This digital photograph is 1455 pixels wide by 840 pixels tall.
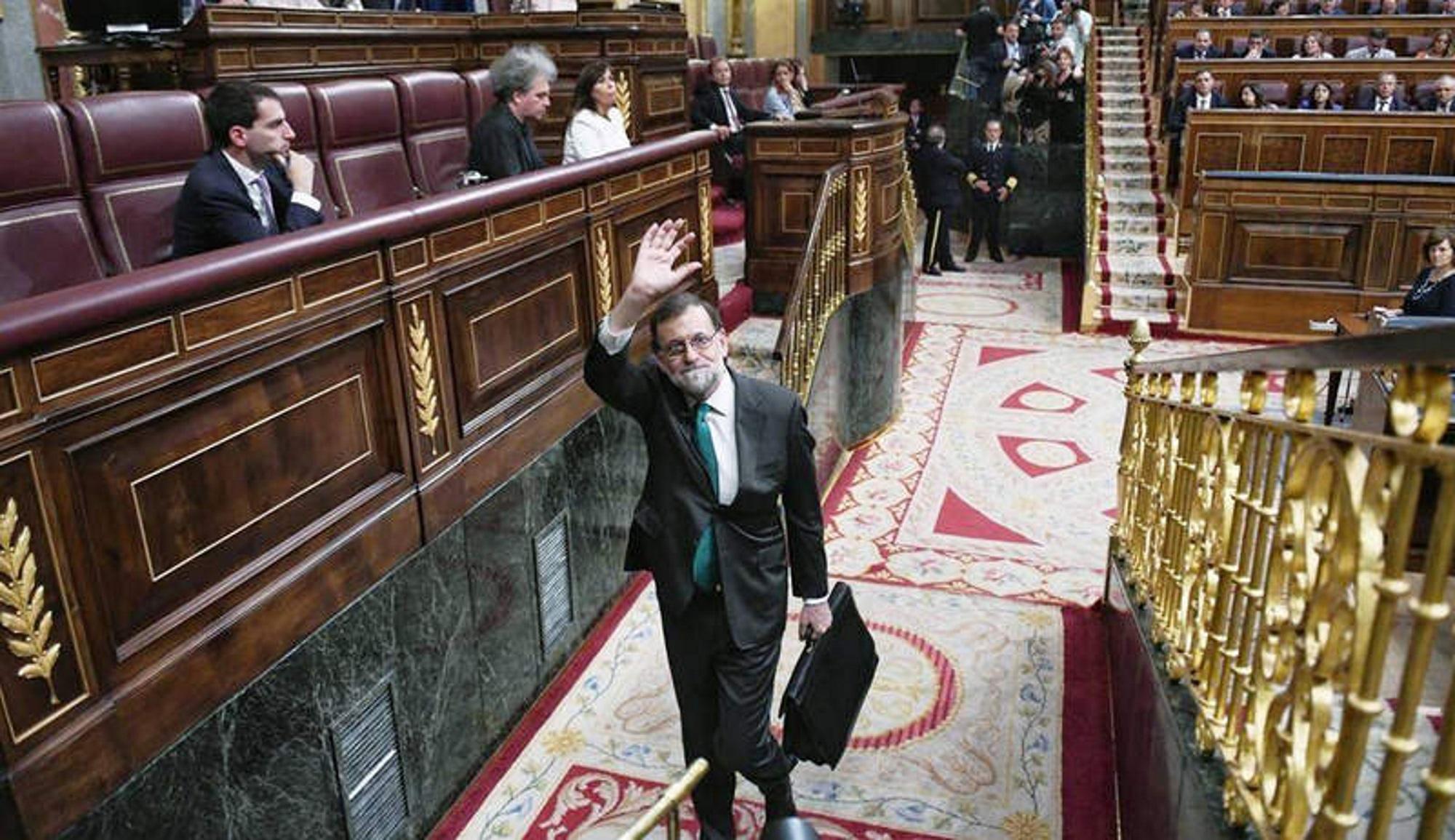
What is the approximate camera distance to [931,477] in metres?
5.92

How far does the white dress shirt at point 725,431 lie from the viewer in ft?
8.18

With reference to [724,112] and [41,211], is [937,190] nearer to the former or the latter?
[724,112]

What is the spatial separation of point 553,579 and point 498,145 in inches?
64.0

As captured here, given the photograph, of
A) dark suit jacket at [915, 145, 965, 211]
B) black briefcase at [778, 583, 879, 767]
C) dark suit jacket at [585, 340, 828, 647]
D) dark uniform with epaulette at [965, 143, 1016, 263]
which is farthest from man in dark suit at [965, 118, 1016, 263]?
dark suit jacket at [585, 340, 828, 647]

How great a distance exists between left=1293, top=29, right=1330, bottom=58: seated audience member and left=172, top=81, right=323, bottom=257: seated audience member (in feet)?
34.6

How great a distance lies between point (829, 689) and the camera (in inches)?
105

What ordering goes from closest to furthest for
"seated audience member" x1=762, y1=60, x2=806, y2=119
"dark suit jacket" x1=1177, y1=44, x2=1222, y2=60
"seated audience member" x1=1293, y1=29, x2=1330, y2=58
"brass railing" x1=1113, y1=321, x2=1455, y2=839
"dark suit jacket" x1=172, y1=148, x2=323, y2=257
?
1. "brass railing" x1=1113, y1=321, x2=1455, y2=839
2. "dark suit jacket" x1=172, y1=148, x2=323, y2=257
3. "seated audience member" x1=762, y1=60, x2=806, y2=119
4. "seated audience member" x1=1293, y1=29, x2=1330, y2=58
5. "dark suit jacket" x1=1177, y1=44, x2=1222, y2=60

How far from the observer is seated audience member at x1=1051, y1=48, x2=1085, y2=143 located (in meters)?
11.6

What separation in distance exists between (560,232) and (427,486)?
113cm

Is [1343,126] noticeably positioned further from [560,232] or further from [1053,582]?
[560,232]

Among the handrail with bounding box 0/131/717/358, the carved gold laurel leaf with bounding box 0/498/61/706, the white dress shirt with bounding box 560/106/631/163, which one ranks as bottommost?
the carved gold laurel leaf with bounding box 0/498/61/706

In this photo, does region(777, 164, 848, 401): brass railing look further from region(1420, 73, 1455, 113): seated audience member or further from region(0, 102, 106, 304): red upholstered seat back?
region(1420, 73, 1455, 113): seated audience member

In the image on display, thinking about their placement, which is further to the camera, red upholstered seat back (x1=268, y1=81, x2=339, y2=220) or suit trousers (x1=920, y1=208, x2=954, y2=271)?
suit trousers (x1=920, y1=208, x2=954, y2=271)

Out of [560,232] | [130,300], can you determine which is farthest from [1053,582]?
[130,300]
